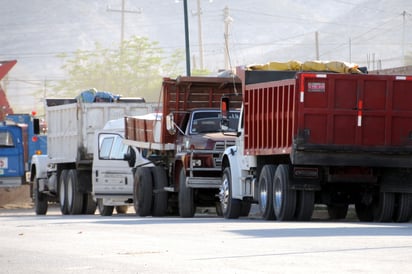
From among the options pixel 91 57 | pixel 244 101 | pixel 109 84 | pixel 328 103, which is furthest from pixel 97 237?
pixel 91 57

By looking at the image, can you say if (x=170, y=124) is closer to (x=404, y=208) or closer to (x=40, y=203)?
(x=404, y=208)

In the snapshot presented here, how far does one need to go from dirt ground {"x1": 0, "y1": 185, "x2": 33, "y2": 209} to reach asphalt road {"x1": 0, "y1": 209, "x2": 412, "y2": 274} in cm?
2461

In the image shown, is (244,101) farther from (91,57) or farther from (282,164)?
(91,57)

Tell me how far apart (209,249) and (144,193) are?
47.6 feet

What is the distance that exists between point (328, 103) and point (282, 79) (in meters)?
2.43

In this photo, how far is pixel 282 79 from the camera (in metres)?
25.3

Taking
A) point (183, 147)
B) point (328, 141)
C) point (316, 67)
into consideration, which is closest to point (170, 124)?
point (183, 147)

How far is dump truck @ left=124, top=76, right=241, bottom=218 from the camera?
91.8 feet

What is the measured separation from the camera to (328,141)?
23.2 m

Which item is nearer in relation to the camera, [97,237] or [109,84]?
[97,237]

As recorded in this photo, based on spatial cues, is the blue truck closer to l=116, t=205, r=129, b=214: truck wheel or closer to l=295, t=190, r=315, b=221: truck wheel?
l=116, t=205, r=129, b=214: truck wheel

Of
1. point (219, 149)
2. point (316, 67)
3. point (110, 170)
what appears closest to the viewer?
point (316, 67)

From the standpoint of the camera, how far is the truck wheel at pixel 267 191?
24575mm

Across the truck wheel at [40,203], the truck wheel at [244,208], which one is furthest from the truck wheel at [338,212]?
the truck wheel at [40,203]
